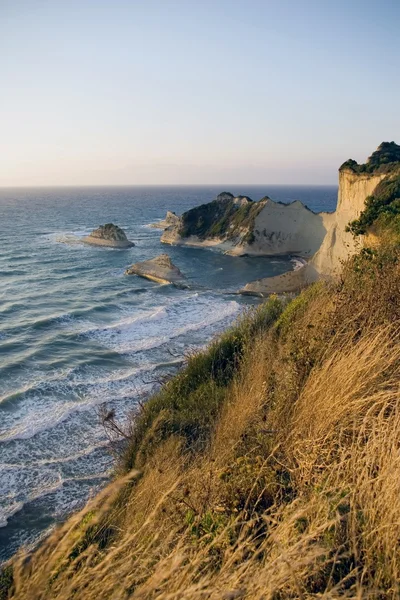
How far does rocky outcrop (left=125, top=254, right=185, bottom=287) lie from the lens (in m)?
35.1

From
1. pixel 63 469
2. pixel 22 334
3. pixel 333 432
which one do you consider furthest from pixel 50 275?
pixel 333 432

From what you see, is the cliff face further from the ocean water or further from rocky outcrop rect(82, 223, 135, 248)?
rocky outcrop rect(82, 223, 135, 248)

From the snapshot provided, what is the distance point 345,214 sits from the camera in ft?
119

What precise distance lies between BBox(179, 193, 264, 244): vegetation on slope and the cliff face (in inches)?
611

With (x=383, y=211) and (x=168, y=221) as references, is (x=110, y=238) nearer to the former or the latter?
(x=168, y=221)

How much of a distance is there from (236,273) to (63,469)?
101 ft

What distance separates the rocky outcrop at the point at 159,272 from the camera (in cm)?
3509

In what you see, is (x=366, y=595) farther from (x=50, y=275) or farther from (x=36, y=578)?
(x=50, y=275)

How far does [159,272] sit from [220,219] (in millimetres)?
23663

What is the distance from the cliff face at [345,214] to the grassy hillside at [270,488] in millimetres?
24508

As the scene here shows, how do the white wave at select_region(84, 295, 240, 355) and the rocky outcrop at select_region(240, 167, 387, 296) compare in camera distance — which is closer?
the white wave at select_region(84, 295, 240, 355)

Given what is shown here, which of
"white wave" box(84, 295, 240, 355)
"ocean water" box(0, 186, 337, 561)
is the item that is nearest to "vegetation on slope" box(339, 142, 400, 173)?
"ocean water" box(0, 186, 337, 561)

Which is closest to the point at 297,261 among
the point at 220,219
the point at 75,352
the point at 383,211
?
the point at 220,219

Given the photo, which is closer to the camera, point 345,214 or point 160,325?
point 160,325
